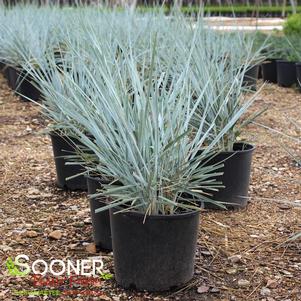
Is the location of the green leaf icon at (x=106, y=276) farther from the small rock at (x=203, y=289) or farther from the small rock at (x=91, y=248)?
the small rock at (x=203, y=289)

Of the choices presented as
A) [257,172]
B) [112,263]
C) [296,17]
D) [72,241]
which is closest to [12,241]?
[72,241]

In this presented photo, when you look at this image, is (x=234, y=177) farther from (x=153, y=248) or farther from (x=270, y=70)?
(x=270, y=70)

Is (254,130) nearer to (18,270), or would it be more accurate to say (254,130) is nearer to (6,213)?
(6,213)

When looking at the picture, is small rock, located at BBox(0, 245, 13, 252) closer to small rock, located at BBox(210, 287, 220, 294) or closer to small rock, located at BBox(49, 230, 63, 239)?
small rock, located at BBox(49, 230, 63, 239)

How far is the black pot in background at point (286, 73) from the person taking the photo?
5.75 metres

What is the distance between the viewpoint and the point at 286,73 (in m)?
5.80

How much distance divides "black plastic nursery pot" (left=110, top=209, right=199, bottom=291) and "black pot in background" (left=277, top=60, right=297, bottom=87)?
433 centimetres

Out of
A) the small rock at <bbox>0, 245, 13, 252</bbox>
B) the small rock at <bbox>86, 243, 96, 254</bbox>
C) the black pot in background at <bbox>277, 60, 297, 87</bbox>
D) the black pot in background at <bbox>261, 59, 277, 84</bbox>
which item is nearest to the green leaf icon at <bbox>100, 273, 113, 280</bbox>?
the small rock at <bbox>86, 243, 96, 254</bbox>

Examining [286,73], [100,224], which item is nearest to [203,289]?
[100,224]

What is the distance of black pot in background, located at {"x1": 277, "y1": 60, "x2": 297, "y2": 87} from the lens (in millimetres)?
5754

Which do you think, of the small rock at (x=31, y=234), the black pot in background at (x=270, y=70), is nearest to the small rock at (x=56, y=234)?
the small rock at (x=31, y=234)

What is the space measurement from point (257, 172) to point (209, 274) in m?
1.20

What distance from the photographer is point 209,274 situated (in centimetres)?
186

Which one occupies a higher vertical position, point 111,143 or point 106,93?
point 106,93
